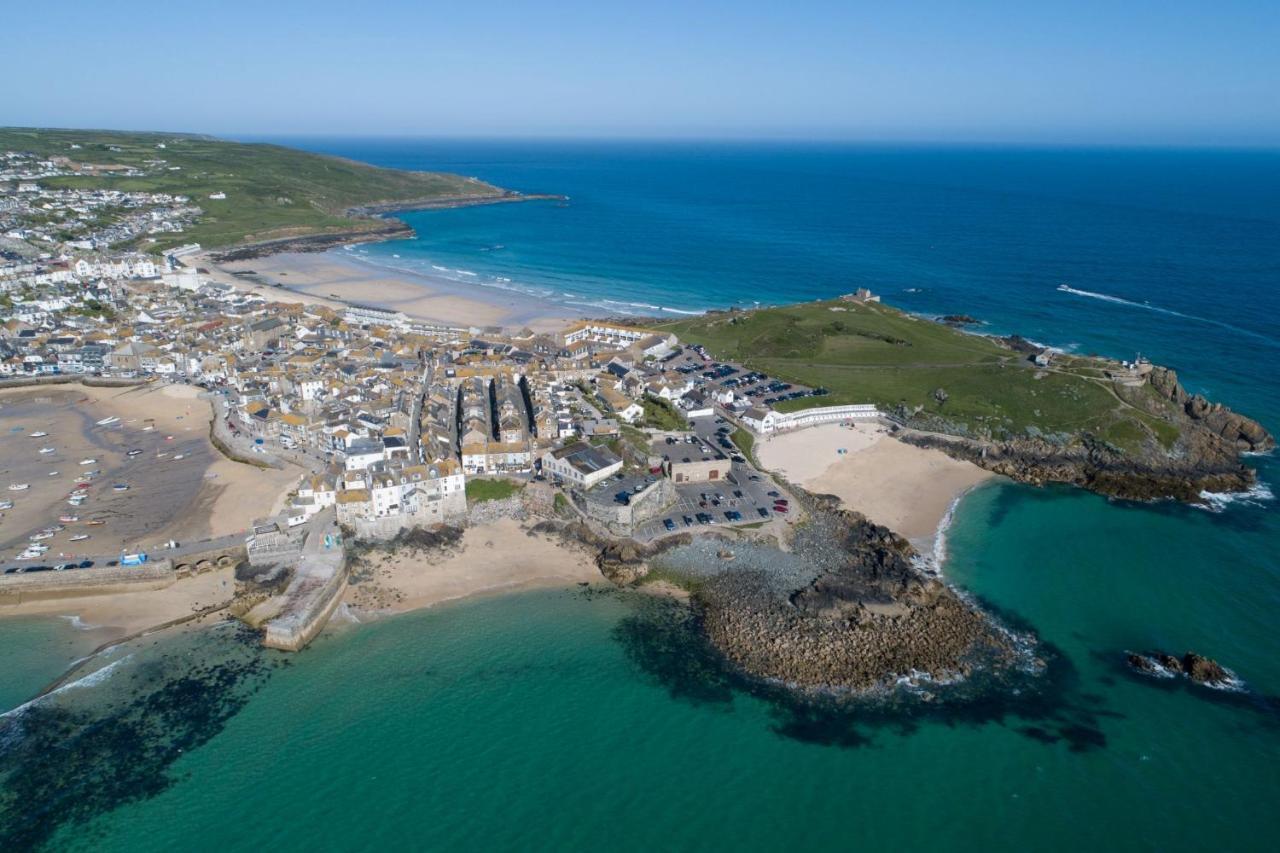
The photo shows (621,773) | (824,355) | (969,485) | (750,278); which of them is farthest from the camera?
(750,278)

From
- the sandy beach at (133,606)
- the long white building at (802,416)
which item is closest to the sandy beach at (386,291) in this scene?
the long white building at (802,416)

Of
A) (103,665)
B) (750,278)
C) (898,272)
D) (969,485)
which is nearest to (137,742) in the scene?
(103,665)

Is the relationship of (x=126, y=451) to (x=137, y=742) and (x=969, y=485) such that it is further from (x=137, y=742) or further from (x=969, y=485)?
(x=969, y=485)

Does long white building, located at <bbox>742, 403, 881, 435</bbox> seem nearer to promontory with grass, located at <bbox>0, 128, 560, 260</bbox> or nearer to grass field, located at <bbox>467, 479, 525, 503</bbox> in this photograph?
A: grass field, located at <bbox>467, 479, 525, 503</bbox>

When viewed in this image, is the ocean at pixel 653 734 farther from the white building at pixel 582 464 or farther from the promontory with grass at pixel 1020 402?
the white building at pixel 582 464

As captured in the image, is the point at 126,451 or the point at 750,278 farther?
the point at 750,278

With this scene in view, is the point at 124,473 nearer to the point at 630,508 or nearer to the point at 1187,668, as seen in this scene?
the point at 630,508

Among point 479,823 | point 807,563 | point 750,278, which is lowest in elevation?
point 479,823
